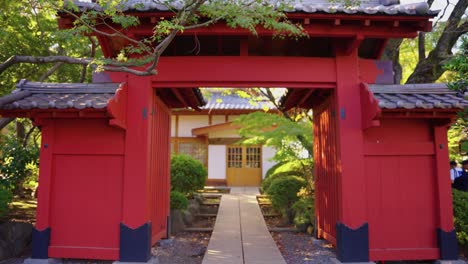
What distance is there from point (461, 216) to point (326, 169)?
104 inches

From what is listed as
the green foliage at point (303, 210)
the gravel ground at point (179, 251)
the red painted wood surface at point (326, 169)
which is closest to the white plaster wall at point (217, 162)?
the green foliage at point (303, 210)

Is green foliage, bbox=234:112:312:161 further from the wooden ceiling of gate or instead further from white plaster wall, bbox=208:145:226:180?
white plaster wall, bbox=208:145:226:180

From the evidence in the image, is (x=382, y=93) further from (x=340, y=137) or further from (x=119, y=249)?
(x=119, y=249)

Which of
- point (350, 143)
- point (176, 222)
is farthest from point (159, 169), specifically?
point (350, 143)

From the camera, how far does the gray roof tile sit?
5.16 meters

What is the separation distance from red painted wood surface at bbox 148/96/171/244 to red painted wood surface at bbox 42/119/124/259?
31.0 inches

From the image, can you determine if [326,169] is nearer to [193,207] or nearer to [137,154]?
[137,154]

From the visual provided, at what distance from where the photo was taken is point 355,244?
572 cm

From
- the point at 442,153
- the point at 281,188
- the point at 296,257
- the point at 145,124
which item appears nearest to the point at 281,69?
the point at 145,124

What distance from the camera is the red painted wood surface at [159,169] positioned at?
6.71 m

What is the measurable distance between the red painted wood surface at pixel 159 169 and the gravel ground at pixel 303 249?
271cm

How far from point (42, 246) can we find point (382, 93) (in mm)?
6292

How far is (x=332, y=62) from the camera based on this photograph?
6066 millimetres

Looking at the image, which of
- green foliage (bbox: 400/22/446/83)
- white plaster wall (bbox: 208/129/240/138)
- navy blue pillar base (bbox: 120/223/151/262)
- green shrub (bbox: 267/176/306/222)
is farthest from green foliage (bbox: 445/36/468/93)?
white plaster wall (bbox: 208/129/240/138)
